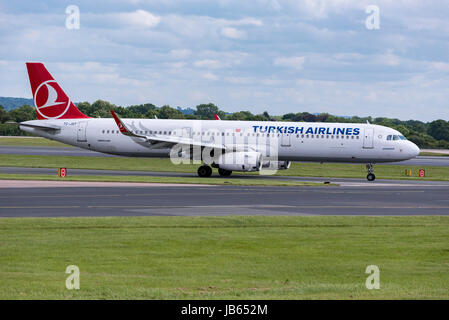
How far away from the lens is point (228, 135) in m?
50.9

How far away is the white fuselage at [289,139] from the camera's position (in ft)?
163

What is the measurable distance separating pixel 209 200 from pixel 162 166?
97.1ft

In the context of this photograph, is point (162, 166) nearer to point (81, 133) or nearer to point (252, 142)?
point (81, 133)

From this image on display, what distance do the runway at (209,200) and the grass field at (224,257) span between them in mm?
2597

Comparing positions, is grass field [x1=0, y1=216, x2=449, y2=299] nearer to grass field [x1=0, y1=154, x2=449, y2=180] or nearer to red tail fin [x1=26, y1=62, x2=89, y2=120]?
red tail fin [x1=26, y1=62, x2=89, y2=120]

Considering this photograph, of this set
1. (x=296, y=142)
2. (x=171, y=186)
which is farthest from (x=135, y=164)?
(x=171, y=186)

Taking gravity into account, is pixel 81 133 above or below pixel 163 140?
above

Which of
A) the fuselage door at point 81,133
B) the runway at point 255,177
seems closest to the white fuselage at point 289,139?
the fuselage door at point 81,133

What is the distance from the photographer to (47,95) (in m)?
53.9

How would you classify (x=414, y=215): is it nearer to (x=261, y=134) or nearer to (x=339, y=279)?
(x=339, y=279)

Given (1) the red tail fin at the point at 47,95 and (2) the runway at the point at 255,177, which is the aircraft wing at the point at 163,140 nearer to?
(2) the runway at the point at 255,177

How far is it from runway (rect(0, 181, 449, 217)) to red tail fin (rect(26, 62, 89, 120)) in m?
14.1

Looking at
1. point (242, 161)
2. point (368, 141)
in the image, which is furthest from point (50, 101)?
point (368, 141)
